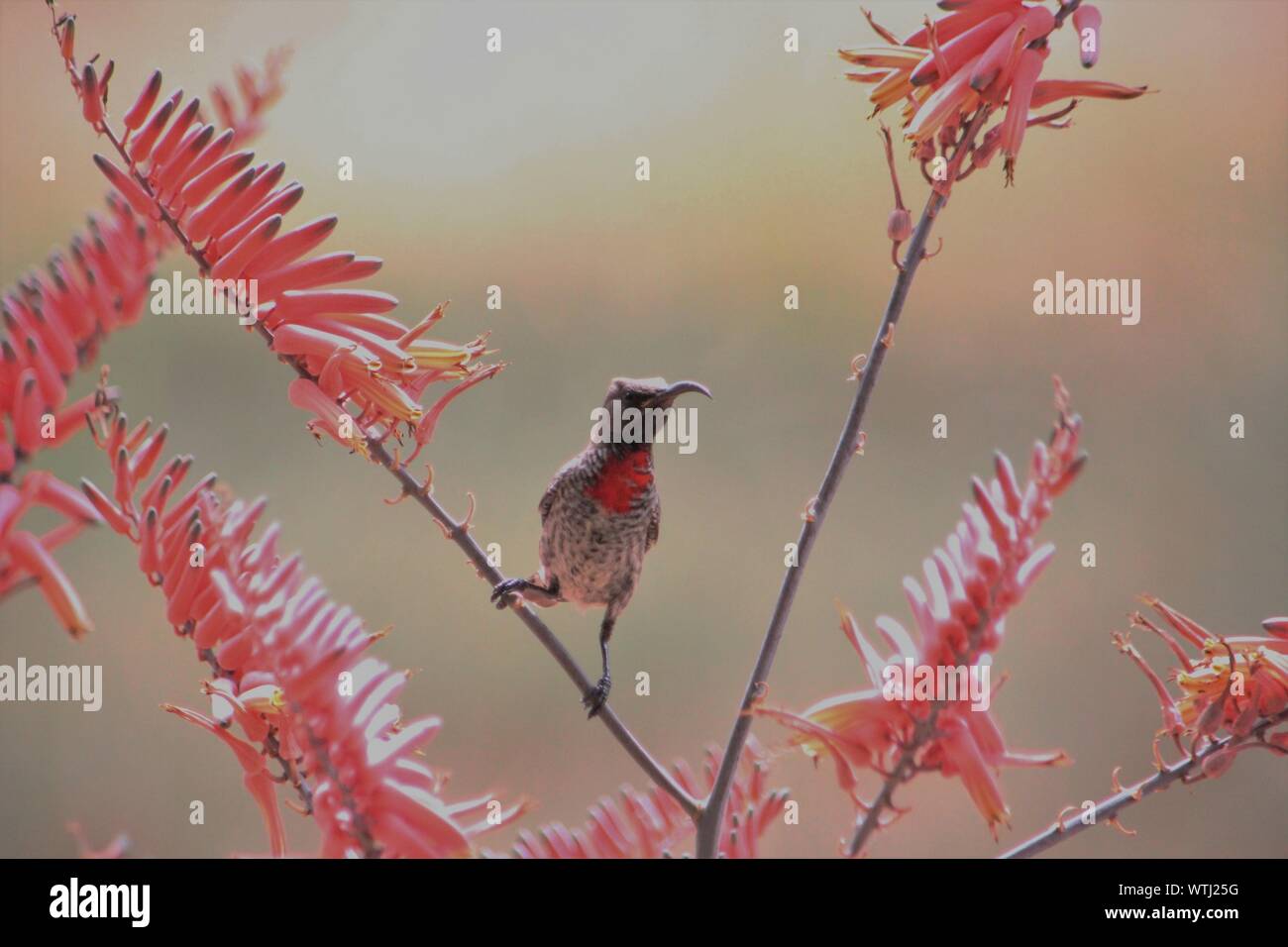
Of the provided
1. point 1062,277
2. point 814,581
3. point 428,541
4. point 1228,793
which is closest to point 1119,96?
point 1062,277

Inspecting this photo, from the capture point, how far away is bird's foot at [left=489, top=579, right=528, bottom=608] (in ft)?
3.89

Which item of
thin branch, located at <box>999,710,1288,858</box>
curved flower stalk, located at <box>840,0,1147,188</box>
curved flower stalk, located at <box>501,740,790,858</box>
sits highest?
curved flower stalk, located at <box>840,0,1147,188</box>

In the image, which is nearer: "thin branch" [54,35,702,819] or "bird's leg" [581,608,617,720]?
"thin branch" [54,35,702,819]

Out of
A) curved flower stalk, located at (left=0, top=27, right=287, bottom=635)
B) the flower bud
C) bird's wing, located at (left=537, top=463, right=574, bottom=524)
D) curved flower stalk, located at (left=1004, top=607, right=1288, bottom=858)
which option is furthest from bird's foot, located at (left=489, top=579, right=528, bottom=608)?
the flower bud

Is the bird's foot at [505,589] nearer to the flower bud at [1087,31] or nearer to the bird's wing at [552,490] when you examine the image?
the bird's wing at [552,490]

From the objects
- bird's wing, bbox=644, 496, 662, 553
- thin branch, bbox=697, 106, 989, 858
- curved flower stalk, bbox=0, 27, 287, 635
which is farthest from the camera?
bird's wing, bbox=644, 496, 662, 553

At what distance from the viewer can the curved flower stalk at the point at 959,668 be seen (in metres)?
0.91

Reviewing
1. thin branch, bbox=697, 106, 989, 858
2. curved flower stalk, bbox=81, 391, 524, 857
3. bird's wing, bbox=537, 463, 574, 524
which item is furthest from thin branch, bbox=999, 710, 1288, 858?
bird's wing, bbox=537, 463, 574, 524

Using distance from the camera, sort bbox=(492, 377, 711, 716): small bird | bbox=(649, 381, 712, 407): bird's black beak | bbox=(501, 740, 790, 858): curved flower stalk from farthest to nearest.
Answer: bbox=(492, 377, 711, 716): small bird, bbox=(649, 381, 712, 407): bird's black beak, bbox=(501, 740, 790, 858): curved flower stalk

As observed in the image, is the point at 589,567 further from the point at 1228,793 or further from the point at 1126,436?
the point at 1228,793

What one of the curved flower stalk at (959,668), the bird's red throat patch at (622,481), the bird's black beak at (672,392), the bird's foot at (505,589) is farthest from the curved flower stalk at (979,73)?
the bird's red throat patch at (622,481)

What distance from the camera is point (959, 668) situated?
3.02ft

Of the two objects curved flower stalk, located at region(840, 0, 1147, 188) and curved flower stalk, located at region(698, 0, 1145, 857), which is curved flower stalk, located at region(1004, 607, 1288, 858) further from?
curved flower stalk, located at region(840, 0, 1147, 188)

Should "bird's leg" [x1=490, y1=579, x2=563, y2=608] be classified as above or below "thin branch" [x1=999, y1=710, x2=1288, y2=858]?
above
